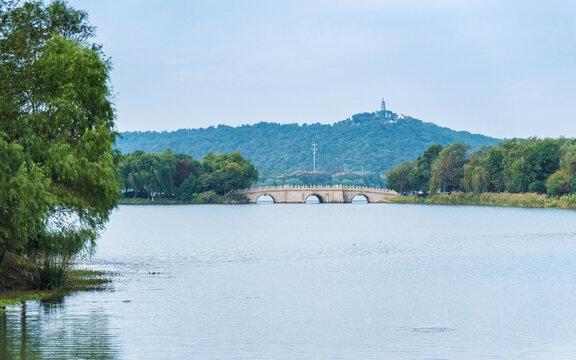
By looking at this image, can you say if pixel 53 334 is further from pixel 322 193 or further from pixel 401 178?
pixel 322 193

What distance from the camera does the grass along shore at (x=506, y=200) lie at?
268ft

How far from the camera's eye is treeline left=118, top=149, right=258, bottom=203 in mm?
104938

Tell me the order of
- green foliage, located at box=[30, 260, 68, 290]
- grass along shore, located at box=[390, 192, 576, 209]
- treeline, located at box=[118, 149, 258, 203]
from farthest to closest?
1. treeline, located at box=[118, 149, 258, 203]
2. grass along shore, located at box=[390, 192, 576, 209]
3. green foliage, located at box=[30, 260, 68, 290]

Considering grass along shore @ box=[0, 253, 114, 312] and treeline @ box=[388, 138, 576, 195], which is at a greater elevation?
treeline @ box=[388, 138, 576, 195]

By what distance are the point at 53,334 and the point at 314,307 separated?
6944 millimetres

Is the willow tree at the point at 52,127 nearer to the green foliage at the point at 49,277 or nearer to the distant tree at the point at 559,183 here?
the green foliage at the point at 49,277

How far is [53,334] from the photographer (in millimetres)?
15703

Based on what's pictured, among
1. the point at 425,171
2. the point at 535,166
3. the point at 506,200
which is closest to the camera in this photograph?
the point at 535,166

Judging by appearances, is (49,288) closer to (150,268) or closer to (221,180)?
(150,268)

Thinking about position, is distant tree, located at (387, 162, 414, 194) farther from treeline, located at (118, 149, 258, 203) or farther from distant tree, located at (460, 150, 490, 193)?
treeline, located at (118, 149, 258, 203)

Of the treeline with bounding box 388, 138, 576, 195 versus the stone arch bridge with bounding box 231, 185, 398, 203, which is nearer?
the treeline with bounding box 388, 138, 576, 195

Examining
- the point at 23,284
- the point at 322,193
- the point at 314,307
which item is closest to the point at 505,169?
the point at 322,193

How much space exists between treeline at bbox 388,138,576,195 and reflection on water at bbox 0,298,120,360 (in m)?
69.9

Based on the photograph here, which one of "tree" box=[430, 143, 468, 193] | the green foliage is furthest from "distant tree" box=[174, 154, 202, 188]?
the green foliage
